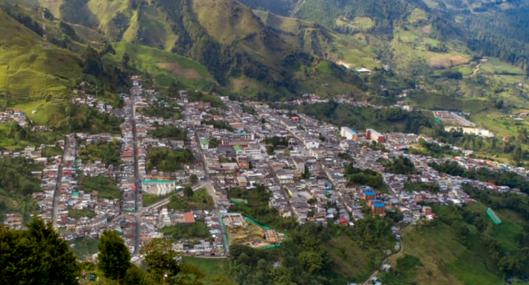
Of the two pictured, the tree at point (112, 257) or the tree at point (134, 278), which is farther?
the tree at point (134, 278)

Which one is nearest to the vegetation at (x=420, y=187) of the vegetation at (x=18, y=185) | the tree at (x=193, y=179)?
the tree at (x=193, y=179)

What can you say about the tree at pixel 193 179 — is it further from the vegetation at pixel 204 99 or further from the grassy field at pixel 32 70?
the vegetation at pixel 204 99

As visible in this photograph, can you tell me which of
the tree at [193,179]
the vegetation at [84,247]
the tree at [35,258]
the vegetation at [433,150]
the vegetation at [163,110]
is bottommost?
the vegetation at [433,150]

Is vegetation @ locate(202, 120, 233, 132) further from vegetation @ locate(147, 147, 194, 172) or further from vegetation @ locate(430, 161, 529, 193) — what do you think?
vegetation @ locate(430, 161, 529, 193)

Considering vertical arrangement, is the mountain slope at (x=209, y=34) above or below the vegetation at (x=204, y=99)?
above

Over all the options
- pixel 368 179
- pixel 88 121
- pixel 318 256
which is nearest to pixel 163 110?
pixel 88 121

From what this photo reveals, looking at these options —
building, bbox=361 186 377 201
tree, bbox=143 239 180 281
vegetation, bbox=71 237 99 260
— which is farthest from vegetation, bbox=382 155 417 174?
tree, bbox=143 239 180 281
